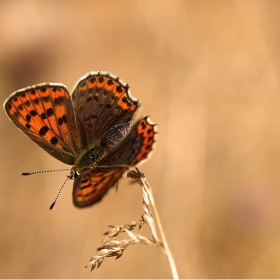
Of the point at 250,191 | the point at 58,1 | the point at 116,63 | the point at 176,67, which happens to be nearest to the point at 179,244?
the point at 250,191

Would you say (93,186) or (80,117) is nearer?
(93,186)

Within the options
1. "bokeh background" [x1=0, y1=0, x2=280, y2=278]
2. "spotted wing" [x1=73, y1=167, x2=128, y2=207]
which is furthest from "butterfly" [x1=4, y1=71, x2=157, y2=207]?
"bokeh background" [x1=0, y1=0, x2=280, y2=278]

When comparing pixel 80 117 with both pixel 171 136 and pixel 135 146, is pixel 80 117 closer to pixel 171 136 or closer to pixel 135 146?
pixel 135 146

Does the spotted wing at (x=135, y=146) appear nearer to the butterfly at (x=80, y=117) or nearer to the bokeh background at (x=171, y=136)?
the butterfly at (x=80, y=117)

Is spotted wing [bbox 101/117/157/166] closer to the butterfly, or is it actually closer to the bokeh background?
the butterfly

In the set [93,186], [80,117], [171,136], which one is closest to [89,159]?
[80,117]

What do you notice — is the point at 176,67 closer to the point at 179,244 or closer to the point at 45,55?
the point at 45,55
